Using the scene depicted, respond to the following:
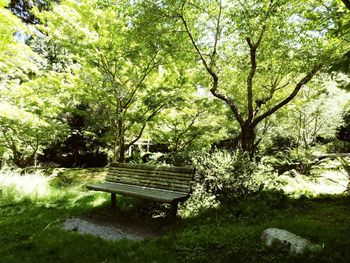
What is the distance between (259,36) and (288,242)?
5.63 meters

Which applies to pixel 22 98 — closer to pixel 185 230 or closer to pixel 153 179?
pixel 153 179

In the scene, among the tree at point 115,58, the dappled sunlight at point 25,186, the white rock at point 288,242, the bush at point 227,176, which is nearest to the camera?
the white rock at point 288,242

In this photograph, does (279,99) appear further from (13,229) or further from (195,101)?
(13,229)

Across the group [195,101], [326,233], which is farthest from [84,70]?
[326,233]

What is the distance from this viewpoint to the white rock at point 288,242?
3039mm

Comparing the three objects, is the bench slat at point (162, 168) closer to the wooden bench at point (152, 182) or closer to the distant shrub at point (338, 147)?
the wooden bench at point (152, 182)

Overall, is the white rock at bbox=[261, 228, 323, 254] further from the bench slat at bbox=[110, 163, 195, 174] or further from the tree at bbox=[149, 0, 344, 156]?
the tree at bbox=[149, 0, 344, 156]

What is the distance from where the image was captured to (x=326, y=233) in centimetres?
353

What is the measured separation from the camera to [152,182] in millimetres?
5746

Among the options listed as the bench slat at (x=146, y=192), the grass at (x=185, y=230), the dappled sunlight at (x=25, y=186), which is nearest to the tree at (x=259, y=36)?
the grass at (x=185, y=230)

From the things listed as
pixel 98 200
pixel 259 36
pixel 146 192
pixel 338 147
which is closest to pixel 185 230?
pixel 146 192

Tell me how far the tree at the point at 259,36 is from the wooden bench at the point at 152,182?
287 centimetres

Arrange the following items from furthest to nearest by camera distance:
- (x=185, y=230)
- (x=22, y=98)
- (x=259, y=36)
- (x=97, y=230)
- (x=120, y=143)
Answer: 1. (x=120, y=143)
2. (x=22, y=98)
3. (x=259, y=36)
4. (x=97, y=230)
5. (x=185, y=230)

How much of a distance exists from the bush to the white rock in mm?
2107
